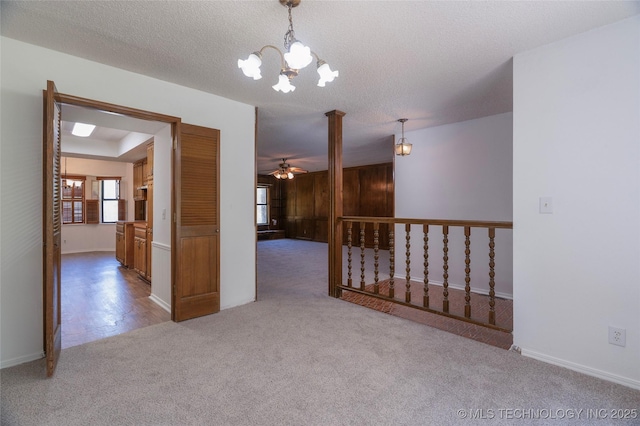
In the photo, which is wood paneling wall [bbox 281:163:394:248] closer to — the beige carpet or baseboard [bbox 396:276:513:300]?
baseboard [bbox 396:276:513:300]

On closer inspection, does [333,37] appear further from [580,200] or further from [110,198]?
[110,198]

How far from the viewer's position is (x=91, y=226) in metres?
8.07

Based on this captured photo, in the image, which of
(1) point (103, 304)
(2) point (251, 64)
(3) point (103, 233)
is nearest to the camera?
(2) point (251, 64)

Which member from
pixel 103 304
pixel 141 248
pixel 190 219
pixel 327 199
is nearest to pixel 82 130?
pixel 141 248

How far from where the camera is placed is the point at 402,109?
12.6 ft

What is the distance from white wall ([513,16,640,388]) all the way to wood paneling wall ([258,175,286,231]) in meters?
9.57

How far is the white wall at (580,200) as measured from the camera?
2010mm

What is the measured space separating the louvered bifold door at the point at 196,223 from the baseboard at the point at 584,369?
3045mm

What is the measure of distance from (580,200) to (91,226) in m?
10.1

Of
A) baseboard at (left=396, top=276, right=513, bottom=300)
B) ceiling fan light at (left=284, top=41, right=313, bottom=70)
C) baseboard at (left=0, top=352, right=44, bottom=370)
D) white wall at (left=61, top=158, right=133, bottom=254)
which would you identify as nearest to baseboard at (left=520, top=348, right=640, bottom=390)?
baseboard at (left=396, top=276, right=513, bottom=300)

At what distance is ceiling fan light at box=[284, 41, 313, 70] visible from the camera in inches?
63.2

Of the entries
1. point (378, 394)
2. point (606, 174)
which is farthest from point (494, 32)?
point (378, 394)

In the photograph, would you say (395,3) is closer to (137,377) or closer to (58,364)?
(137,377)

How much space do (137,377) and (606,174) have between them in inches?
142
